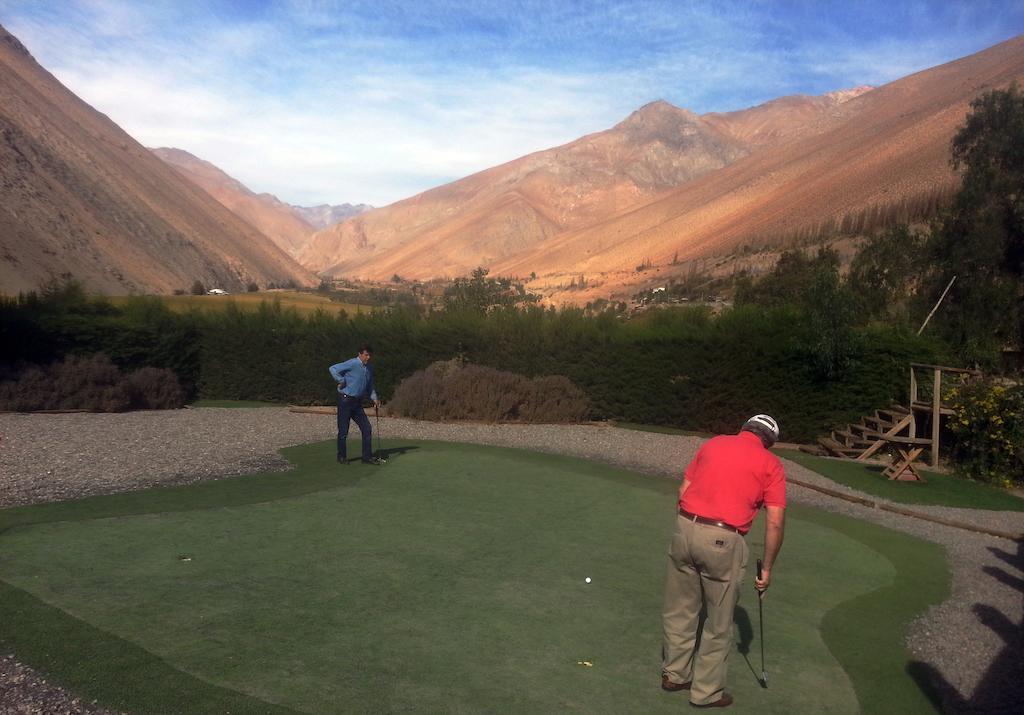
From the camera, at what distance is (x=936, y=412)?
14.7m

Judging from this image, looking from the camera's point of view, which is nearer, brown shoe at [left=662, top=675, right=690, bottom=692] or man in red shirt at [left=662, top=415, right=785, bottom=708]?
man in red shirt at [left=662, top=415, right=785, bottom=708]

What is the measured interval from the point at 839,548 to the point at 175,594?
6937 millimetres

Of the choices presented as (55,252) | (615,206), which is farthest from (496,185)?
(55,252)

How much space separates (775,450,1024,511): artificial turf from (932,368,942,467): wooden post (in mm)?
380

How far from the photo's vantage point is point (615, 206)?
144625 mm

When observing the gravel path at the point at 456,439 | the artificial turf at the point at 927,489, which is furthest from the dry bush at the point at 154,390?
the artificial turf at the point at 927,489

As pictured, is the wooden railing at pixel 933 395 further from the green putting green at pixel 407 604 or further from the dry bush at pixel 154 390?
the dry bush at pixel 154 390

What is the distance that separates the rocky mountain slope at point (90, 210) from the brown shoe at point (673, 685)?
1519 inches

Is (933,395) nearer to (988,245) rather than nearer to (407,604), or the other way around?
(988,245)

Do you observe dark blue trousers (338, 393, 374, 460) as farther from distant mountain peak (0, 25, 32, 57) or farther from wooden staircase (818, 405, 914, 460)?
distant mountain peak (0, 25, 32, 57)

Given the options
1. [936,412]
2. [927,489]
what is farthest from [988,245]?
[927,489]

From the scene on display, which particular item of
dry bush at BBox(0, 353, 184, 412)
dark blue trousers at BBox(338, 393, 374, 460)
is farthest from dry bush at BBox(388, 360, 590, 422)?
dark blue trousers at BBox(338, 393, 374, 460)

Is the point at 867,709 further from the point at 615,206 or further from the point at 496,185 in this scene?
the point at 496,185

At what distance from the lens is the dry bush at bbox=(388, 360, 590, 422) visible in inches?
789
